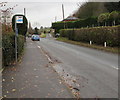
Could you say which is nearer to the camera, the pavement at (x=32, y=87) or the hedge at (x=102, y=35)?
the pavement at (x=32, y=87)

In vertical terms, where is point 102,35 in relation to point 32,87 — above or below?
above

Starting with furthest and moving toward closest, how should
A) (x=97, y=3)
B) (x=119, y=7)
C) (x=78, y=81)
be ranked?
(x=97, y=3) < (x=119, y=7) < (x=78, y=81)

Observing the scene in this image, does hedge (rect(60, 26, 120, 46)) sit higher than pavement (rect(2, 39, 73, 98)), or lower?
higher

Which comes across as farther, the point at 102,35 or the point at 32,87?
the point at 102,35

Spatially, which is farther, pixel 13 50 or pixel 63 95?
pixel 13 50

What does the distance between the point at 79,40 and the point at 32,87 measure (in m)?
26.5

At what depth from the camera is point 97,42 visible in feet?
76.0

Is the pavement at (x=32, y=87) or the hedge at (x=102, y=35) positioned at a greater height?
the hedge at (x=102, y=35)

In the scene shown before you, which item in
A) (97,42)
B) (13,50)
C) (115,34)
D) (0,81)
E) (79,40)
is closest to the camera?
(0,81)

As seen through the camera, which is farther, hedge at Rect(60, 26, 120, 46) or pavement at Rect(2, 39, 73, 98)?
hedge at Rect(60, 26, 120, 46)

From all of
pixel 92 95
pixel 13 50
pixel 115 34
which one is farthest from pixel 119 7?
pixel 92 95

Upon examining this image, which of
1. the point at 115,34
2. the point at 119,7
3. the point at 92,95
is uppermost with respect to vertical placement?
the point at 119,7

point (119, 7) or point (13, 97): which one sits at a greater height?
point (119, 7)

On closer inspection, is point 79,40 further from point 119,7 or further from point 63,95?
point 63,95
